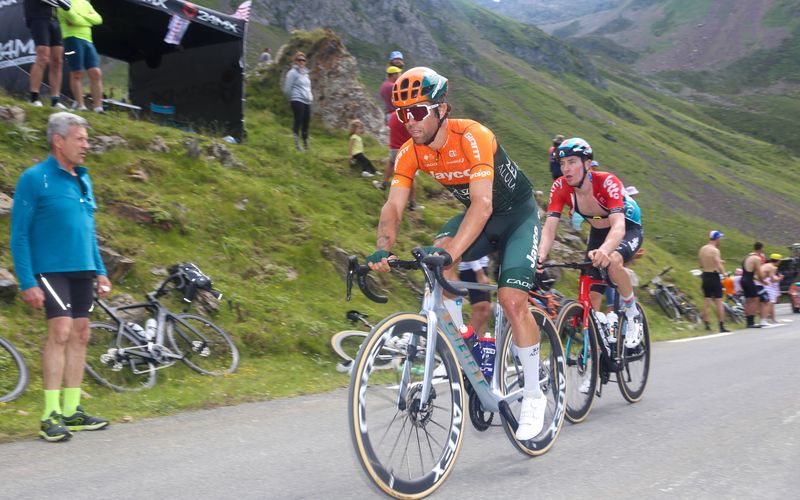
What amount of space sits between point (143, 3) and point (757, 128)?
564ft

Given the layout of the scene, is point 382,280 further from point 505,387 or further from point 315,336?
point 505,387

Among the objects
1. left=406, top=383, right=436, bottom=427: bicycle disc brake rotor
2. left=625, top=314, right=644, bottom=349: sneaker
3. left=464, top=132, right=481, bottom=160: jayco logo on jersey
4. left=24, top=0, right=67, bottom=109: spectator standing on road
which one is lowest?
left=406, top=383, right=436, bottom=427: bicycle disc brake rotor

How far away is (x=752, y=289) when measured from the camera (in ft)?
62.4

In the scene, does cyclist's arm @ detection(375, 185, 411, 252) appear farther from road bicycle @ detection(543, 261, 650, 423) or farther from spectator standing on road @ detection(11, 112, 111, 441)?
spectator standing on road @ detection(11, 112, 111, 441)

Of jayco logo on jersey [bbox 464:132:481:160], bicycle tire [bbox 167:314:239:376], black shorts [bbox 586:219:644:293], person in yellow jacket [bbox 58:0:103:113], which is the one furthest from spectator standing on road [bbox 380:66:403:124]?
jayco logo on jersey [bbox 464:132:481:160]

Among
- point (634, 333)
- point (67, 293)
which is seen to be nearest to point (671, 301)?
point (634, 333)

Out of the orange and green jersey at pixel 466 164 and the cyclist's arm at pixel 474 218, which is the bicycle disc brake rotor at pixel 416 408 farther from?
the orange and green jersey at pixel 466 164

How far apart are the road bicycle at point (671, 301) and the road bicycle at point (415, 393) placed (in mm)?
14801

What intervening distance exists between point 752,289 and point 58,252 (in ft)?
58.0

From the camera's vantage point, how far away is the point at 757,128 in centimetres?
16325

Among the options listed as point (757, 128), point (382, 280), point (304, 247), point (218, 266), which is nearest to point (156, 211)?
point (218, 266)

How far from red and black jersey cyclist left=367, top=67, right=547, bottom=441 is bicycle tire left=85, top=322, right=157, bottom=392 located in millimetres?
3881

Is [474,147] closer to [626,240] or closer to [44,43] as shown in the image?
[626,240]

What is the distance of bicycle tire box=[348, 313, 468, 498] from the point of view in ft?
12.2
